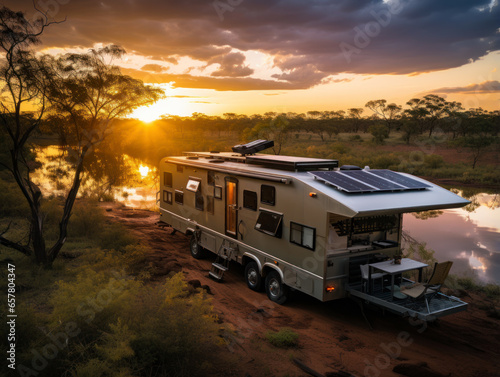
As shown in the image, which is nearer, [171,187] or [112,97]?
[112,97]

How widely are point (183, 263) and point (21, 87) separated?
6591 mm

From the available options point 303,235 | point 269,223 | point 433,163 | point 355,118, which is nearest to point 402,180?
point 303,235

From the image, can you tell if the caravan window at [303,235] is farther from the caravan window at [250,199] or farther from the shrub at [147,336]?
the shrub at [147,336]

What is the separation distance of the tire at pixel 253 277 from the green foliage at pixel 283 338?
2385 mm

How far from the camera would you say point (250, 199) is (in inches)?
381

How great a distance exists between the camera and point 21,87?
9.20m

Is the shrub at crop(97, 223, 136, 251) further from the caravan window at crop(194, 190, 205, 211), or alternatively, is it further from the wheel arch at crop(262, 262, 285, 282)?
the wheel arch at crop(262, 262, 285, 282)

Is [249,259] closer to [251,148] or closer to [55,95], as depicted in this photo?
[251,148]

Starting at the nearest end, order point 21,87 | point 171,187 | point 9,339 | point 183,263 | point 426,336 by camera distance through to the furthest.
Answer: point 9,339 → point 426,336 → point 21,87 → point 183,263 → point 171,187

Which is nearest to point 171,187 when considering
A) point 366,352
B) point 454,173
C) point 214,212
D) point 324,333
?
point 214,212

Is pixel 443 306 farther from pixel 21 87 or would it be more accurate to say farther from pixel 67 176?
pixel 67 176

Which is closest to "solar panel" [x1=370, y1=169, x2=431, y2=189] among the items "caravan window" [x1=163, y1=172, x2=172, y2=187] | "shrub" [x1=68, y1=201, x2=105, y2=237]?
"caravan window" [x1=163, y1=172, x2=172, y2=187]

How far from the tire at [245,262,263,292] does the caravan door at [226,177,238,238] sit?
3.23 feet

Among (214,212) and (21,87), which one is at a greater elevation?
(21,87)
